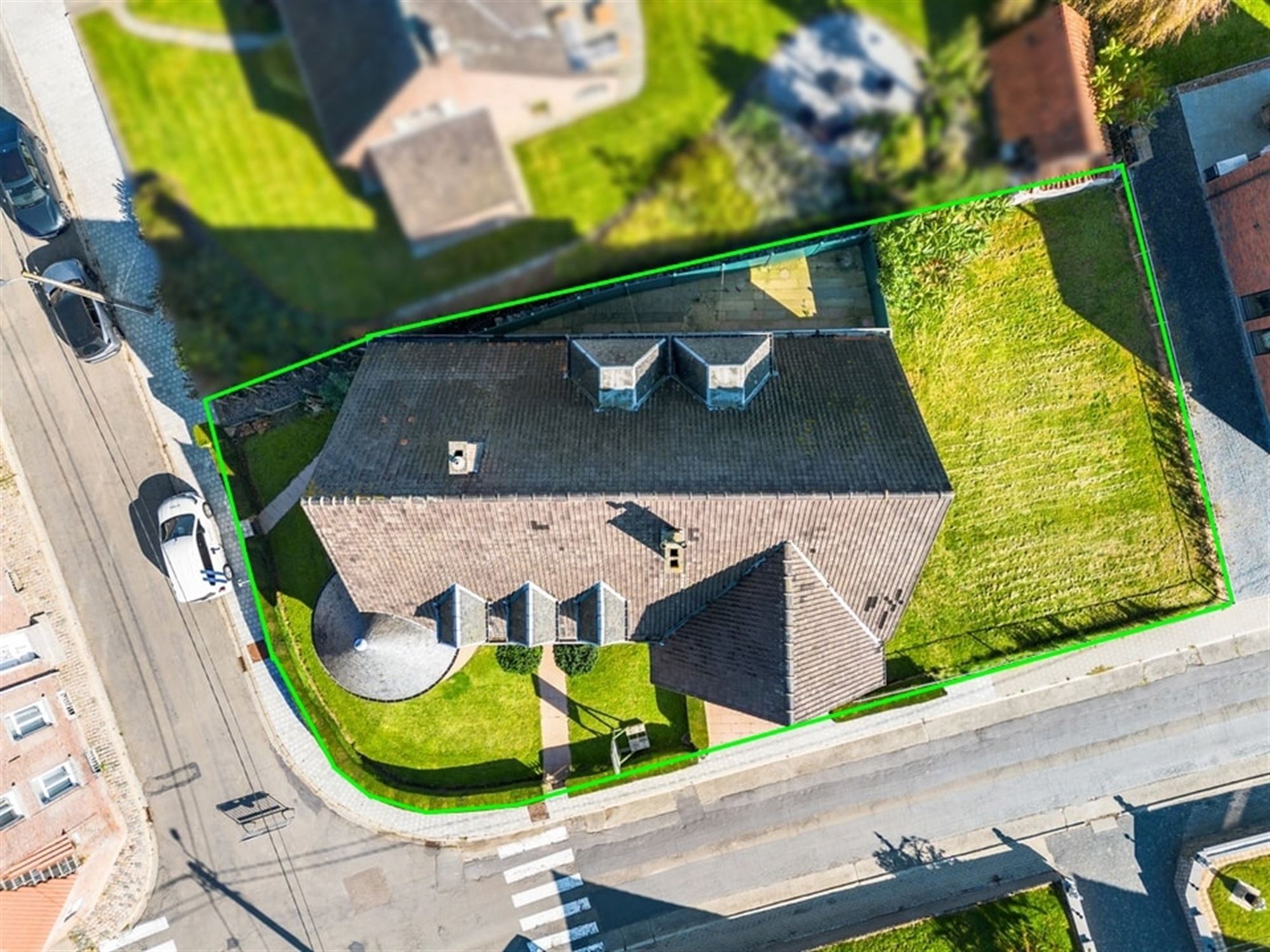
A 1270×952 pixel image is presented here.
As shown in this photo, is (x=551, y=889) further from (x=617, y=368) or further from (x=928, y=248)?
(x=928, y=248)

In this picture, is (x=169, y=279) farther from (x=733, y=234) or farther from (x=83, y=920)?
(x=83, y=920)

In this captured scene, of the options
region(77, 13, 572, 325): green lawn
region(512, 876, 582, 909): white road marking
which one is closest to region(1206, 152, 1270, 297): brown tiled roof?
region(77, 13, 572, 325): green lawn

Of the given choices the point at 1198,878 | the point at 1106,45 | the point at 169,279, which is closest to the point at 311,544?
the point at 169,279

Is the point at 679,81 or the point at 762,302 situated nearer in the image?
the point at 679,81

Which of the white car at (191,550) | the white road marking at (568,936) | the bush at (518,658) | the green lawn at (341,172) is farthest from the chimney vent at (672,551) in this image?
the white car at (191,550)

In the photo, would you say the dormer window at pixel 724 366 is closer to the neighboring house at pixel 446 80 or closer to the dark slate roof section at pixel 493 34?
the neighboring house at pixel 446 80

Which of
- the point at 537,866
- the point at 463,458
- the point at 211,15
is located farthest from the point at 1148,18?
the point at 537,866

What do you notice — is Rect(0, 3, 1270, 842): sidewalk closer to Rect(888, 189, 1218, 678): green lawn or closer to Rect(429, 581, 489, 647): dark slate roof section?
Rect(888, 189, 1218, 678): green lawn
